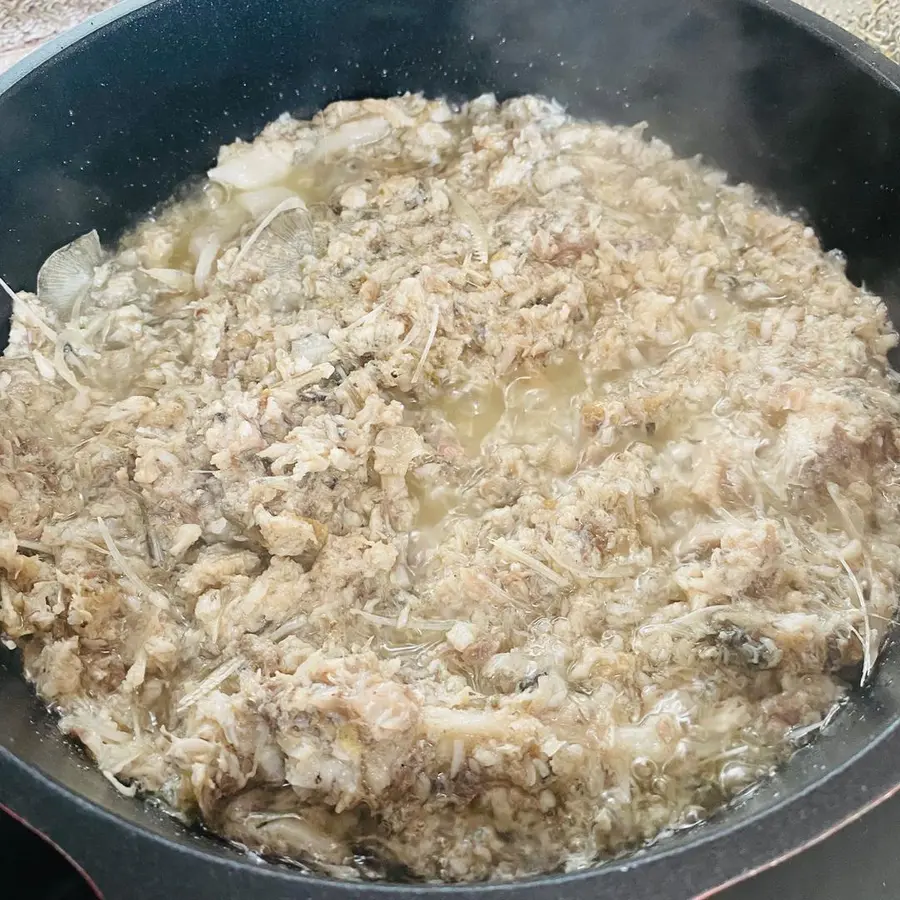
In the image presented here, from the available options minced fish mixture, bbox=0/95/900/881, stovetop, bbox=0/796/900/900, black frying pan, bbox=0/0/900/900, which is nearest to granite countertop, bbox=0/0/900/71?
black frying pan, bbox=0/0/900/900

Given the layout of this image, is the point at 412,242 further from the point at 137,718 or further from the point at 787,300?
the point at 137,718

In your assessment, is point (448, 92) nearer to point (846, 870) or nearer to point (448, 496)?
point (448, 496)

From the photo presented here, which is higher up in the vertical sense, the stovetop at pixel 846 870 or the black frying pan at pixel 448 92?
the black frying pan at pixel 448 92

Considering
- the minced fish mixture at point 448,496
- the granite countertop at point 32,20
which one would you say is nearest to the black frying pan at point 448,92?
the minced fish mixture at point 448,496

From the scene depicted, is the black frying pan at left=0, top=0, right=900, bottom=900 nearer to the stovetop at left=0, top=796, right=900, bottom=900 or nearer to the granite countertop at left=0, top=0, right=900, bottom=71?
the stovetop at left=0, top=796, right=900, bottom=900

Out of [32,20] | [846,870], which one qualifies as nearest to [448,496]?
[846,870]

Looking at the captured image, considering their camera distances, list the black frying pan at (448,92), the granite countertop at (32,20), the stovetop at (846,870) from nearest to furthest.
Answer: the stovetop at (846,870) < the black frying pan at (448,92) < the granite countertop at (32,20)

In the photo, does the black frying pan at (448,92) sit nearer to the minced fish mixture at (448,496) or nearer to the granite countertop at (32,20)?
the minced fish mixture at (448,496)

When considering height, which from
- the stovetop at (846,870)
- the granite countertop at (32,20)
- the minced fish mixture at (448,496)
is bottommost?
the stovetop at (846,870)
